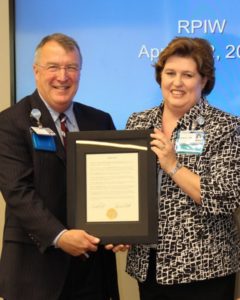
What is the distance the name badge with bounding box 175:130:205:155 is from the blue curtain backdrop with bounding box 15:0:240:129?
658 mm

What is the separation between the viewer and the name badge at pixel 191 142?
173cm

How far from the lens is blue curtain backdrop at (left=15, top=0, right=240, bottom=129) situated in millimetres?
2348

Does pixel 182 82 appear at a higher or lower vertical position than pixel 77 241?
higher

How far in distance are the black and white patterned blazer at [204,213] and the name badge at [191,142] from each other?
1 centimetres

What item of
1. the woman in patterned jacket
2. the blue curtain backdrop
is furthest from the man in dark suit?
the blue curtain backdrop

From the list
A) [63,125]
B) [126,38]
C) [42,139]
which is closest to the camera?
[42,139]

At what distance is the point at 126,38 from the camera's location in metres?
2.44

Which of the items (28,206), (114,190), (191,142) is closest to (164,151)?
(191,142)

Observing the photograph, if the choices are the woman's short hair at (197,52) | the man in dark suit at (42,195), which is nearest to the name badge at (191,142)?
the woman's short hair at (197,52)

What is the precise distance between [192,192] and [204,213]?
0.26 ft

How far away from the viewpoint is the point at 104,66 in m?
2.46

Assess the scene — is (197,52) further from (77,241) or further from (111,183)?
(77,241)

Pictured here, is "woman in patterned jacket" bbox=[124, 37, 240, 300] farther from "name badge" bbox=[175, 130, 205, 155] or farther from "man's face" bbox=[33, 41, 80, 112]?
"man's face" bbox=[33, 41, 80, 112]

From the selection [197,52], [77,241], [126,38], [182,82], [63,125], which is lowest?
[77,241]
